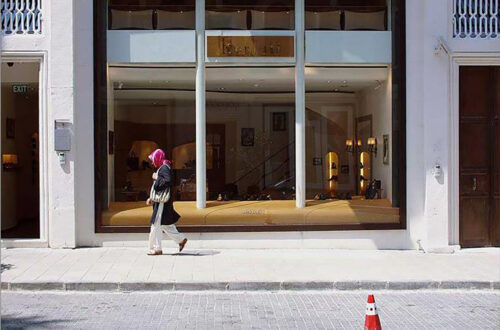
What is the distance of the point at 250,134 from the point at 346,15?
2.95 m

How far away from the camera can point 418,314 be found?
7137 mm

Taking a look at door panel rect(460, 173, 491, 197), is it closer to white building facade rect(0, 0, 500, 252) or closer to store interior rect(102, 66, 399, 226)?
white building facade rect(0, 0, 500, 252)

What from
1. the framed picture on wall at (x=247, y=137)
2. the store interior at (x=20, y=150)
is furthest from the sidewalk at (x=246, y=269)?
the framed picture on wall at (x=247, y=137)

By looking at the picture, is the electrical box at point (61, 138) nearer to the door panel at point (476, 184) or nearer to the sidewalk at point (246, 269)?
the sidewalk at point (246, 269)

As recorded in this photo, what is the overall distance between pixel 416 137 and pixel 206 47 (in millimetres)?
4253

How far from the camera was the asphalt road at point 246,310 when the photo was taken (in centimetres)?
659

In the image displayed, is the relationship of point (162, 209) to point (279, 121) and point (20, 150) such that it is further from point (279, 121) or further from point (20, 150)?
point (20, 150)

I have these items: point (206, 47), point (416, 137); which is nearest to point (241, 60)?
point (206, 47)

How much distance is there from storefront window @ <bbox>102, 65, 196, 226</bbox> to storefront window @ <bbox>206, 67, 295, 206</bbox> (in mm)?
435

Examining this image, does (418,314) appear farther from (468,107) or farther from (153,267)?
(468,107)

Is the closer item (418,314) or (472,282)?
(418,314)

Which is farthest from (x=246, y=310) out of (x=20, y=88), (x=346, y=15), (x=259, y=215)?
A: (x=20, y=88)

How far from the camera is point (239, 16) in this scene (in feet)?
37.8

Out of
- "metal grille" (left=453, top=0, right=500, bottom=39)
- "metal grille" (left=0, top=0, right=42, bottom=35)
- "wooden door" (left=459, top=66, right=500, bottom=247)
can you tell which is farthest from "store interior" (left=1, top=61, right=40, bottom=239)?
"wooden door" (left=459, top=66, right=500, bottom=247)
